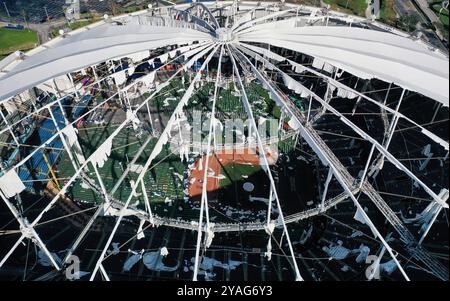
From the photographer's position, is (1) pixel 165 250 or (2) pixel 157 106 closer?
(1) pixel 165 250

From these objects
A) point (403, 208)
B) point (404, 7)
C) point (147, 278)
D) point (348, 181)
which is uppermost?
point (404, 7)

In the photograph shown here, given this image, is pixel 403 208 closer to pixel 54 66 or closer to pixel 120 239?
pixel 120 239

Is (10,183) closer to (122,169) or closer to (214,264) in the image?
(122,169)

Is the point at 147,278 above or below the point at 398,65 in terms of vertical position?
below

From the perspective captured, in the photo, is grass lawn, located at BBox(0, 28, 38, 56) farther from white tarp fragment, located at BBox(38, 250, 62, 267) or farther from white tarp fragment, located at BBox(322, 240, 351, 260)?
white tarp fragment, located at BBox(322, 240, 351, 260)

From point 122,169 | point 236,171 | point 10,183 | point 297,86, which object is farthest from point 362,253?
point 10,183

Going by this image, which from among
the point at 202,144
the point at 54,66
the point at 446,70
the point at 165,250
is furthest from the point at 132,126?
the point at 446,70
